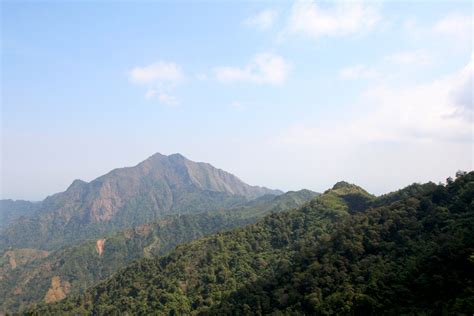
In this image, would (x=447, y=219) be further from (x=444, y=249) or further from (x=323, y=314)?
Answer: (x=323, y=314)

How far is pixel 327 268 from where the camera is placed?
61.9 meters

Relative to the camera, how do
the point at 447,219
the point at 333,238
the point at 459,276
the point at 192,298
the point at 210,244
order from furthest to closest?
the point at 210,244, the point at 192,298, the point at 333,238, the point at 447,219, the point at 459,276

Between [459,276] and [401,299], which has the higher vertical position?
[459,276]

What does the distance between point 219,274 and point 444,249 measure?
199ft

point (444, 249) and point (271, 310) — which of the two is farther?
point (271, 310)

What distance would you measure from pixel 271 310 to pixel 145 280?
188 ft

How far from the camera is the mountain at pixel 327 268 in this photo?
48156 millimetres

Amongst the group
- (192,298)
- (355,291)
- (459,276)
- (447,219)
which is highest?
(447,219)

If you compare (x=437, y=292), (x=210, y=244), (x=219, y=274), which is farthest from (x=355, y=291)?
(x=210, y=244)

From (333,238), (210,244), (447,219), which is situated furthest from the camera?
(210,244)

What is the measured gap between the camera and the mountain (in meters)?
48.2

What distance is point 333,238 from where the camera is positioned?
236 ft

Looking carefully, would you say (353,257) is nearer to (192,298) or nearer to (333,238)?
(333,238)

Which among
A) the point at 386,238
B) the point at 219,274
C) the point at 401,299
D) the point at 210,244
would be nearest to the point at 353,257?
the point at 386,238
